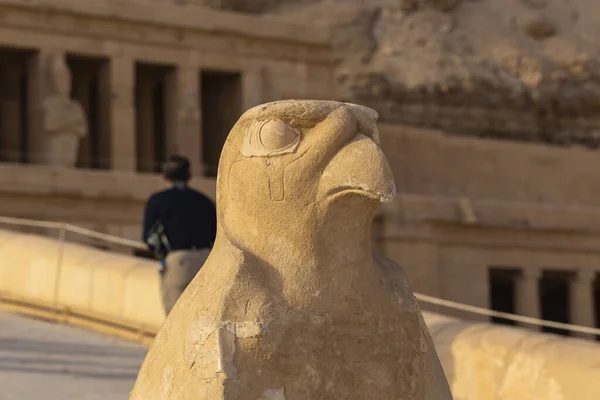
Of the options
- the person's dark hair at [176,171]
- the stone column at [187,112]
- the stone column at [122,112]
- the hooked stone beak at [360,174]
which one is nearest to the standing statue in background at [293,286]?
the hooked stone beak at [360,174]

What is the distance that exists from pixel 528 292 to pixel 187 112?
6.37m

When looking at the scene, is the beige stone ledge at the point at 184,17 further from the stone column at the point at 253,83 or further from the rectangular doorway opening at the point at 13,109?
the rectangular doorway opening at the point at 13,109

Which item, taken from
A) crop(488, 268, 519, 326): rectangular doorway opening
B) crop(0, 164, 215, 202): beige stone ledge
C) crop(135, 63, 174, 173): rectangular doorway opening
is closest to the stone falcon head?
crop(0, 164, 215, 202): beige stone ledge

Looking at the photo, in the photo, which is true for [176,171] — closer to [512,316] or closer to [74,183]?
[512,316]

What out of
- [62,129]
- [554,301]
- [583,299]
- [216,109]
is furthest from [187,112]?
[554,301]

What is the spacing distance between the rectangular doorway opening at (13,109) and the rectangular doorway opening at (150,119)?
2.05 metres

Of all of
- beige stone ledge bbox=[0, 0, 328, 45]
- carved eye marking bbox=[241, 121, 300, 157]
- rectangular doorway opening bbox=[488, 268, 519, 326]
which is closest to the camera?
carved eye marking bbox=[241, 121, 300, 157]

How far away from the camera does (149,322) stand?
8.45 m

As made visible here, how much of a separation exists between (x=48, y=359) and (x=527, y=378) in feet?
10.0

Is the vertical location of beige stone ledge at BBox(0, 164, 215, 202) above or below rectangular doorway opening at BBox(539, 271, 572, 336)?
above

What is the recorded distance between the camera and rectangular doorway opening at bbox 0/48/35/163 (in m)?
20.2

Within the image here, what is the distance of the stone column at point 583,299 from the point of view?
18328 mm

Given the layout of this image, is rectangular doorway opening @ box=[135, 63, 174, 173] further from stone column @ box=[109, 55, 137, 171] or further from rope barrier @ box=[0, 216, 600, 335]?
rope barrier @ box=[0, 216, 600, 335]

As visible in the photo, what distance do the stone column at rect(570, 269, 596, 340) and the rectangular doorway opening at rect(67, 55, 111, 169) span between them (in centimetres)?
790
